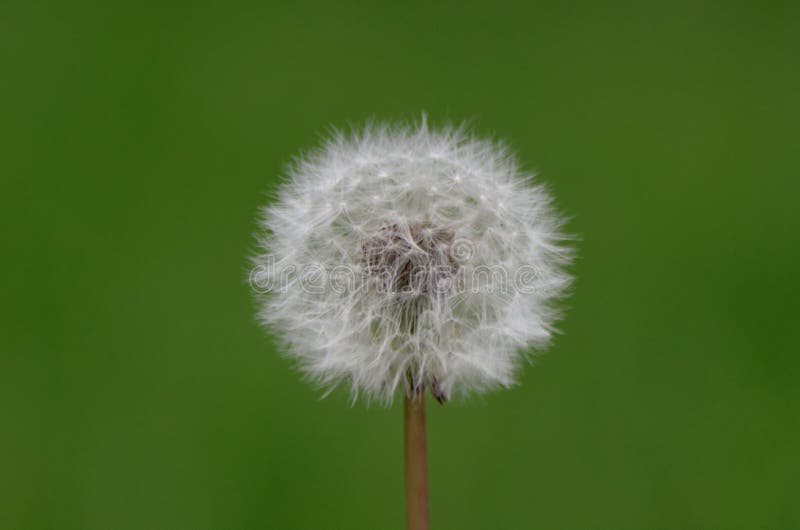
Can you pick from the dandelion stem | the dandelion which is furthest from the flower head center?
the dandelion stem

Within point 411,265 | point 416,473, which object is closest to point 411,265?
point 411,265

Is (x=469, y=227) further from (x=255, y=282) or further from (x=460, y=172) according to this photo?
(x=255, y=282)

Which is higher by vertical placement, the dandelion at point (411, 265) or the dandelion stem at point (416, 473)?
the dandelion at point (411, 265)

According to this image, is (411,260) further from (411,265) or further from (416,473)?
(416,473)

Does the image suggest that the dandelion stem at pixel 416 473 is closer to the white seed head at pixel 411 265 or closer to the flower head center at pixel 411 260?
the white seed head at pixel 411 265

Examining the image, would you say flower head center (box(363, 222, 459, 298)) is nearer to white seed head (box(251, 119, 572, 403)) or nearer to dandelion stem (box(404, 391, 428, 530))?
white seed head (box(251, 119, 572, 403))

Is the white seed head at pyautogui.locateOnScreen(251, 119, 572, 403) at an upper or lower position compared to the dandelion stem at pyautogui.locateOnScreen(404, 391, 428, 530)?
upper

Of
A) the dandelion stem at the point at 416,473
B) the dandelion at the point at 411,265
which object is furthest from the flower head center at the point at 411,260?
the dandelion stem at the point at 416,473

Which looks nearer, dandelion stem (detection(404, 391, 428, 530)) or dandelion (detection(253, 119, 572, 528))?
dandelion stem (detection(404, 391, 428, 530))
